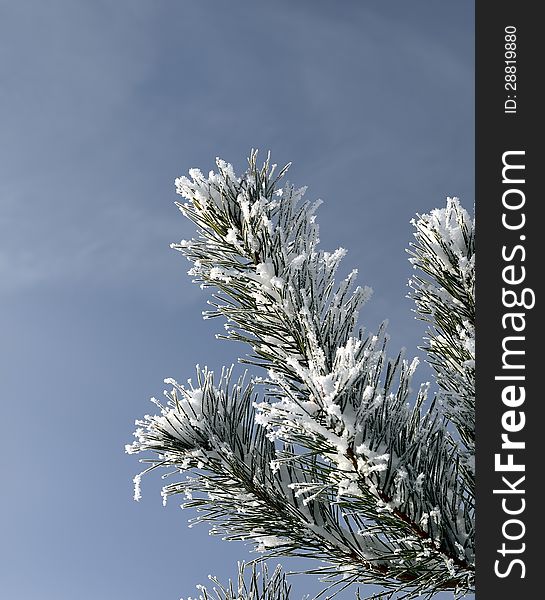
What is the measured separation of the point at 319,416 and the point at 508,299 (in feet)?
2.72

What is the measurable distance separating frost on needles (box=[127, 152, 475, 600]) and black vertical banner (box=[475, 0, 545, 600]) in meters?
0.23

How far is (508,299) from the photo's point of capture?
262cm

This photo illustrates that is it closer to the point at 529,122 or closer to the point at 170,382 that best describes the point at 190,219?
the point at 170,382

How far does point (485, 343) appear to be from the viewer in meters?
2.63

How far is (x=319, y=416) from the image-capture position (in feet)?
8.26

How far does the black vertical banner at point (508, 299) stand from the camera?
2375 millimetres

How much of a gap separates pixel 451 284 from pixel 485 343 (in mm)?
549

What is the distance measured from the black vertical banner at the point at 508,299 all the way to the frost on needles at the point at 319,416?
230mm

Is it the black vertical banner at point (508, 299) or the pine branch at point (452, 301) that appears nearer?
the black vertical banner at point (508, 299)

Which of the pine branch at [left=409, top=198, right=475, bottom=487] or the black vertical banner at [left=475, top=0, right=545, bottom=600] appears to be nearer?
the black vertical banner at [left=475, top=0, right=545, bottom=600]

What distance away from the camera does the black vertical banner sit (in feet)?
7.79

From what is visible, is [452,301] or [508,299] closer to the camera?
[508,299]

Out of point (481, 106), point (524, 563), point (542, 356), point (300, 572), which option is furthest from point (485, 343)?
point (300, 572)

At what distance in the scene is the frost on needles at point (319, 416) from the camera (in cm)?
252
